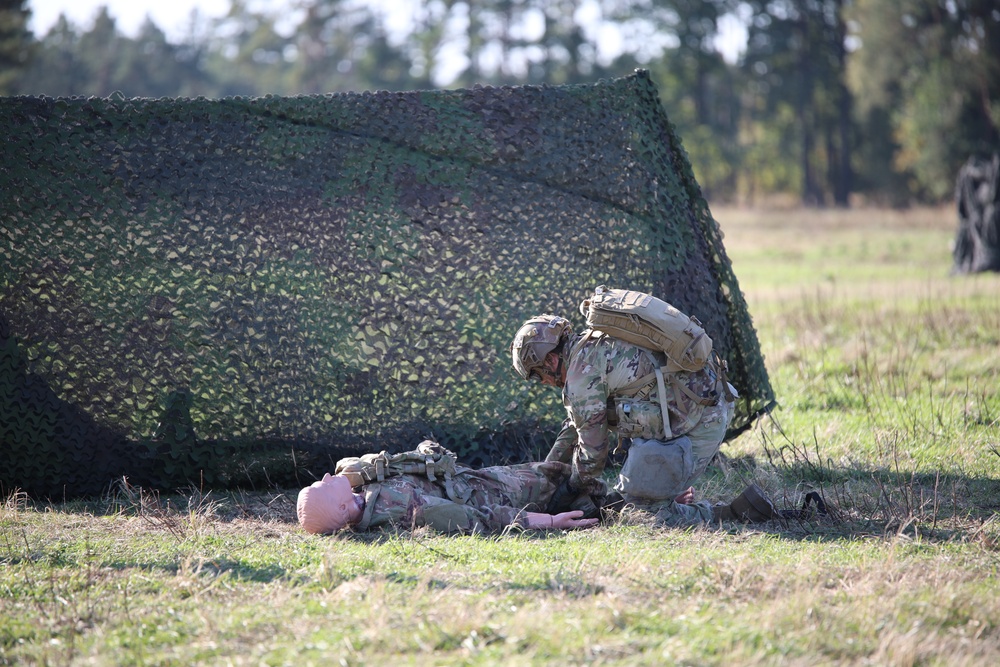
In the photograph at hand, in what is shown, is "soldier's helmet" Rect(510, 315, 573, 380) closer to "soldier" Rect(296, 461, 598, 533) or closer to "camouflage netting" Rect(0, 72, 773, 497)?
"soldier" Rect(296, 461, 598, 533)

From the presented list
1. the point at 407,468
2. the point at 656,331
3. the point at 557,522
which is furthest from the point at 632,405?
the point at 407,468

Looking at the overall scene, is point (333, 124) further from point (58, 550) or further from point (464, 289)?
point (58, 550)

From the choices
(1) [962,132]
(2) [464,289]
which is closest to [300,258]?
(2) [464,289]

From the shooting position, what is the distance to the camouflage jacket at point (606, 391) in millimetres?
5102

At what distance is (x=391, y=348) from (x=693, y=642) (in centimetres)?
319

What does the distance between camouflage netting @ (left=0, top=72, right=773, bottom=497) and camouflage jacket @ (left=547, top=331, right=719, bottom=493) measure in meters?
1.20

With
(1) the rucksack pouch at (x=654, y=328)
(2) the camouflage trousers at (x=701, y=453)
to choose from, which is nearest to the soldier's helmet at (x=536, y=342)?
(1) the rucksack pouch at (x=654, y=328)

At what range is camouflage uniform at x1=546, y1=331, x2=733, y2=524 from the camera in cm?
510

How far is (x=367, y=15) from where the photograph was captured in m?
59.3

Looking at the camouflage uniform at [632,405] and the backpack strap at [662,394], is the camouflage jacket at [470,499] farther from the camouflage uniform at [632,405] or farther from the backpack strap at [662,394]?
the backpack strap at [662,394]

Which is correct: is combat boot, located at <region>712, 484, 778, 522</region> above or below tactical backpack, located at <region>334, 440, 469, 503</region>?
below

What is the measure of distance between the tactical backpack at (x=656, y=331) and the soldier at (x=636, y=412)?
0.05 meters

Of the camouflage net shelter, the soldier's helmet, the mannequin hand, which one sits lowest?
the mannequin hand

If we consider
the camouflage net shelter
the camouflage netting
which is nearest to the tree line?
the camouflage net shelter
